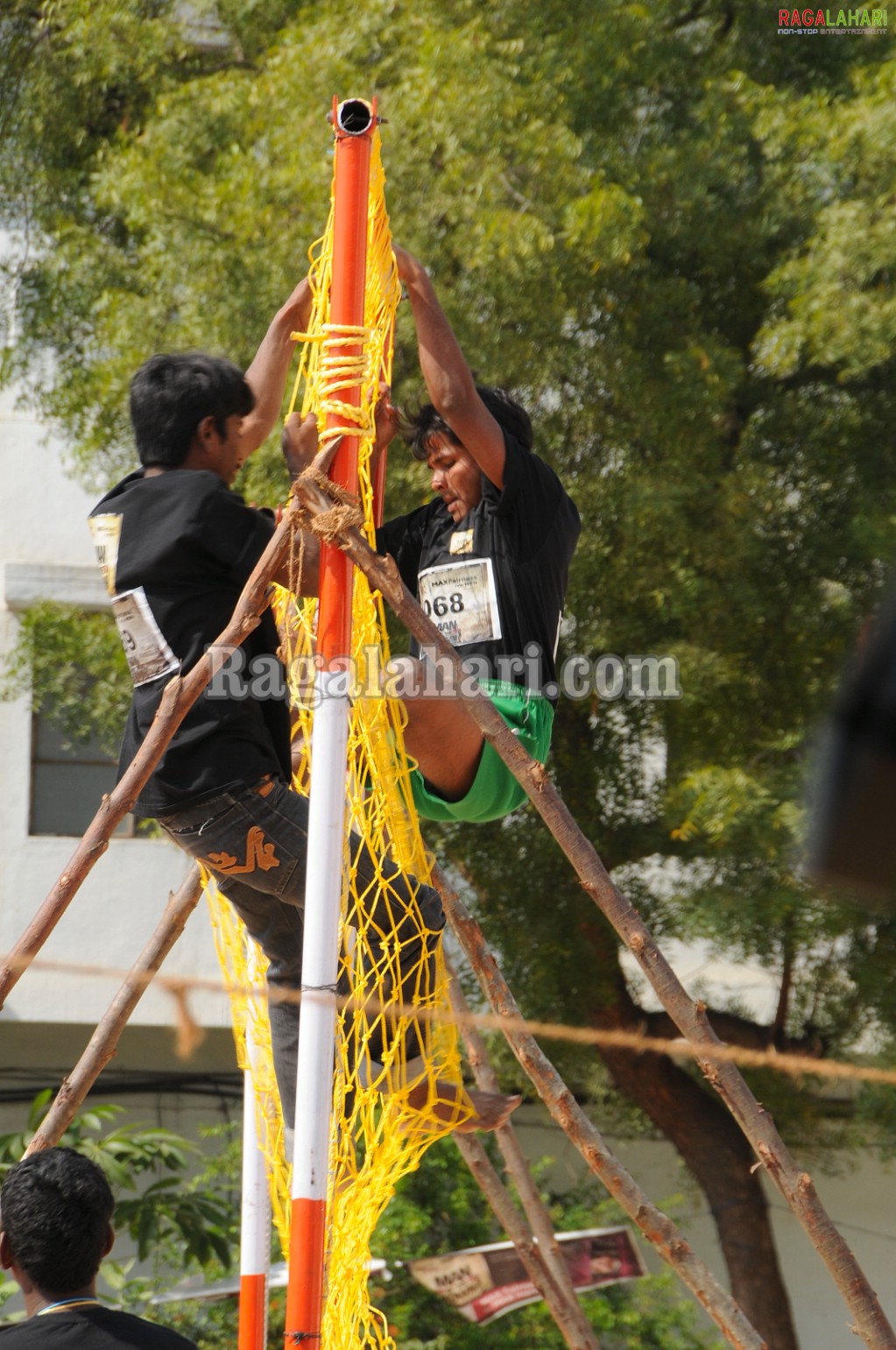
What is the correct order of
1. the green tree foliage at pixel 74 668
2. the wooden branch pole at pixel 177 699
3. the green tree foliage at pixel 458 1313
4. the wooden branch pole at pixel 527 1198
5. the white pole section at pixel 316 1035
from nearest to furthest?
the white pole section at pixel 316 1035, the wooden branch pole at pixel 177 699, the wooden branch pole at pixel 527 1198, the green tree foliage at pixel 74 668, the green tree foliage at pixel 458 1313

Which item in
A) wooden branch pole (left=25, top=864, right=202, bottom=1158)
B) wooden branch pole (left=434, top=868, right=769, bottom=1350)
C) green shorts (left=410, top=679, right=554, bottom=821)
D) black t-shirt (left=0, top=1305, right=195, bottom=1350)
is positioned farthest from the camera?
wooden branch pole (left=25, top=864, right=202, bottom=1158)

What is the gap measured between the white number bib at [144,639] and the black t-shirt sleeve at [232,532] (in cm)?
17

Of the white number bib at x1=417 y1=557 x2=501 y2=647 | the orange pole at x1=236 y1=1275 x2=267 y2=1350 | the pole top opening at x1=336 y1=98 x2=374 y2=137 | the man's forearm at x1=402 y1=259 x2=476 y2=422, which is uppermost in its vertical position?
the pole top opening at x1=336 y1=98 x2=374 y2=137

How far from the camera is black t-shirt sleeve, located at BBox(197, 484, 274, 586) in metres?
2.86

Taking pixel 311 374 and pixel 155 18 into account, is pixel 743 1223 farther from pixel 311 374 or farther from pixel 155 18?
pixel 155 18

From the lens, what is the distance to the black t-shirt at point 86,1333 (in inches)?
86.6

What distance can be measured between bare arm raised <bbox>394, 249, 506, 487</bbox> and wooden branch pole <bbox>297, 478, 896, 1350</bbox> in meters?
0.44

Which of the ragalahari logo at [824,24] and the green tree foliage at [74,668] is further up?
the ragalahari logo at [824,24]

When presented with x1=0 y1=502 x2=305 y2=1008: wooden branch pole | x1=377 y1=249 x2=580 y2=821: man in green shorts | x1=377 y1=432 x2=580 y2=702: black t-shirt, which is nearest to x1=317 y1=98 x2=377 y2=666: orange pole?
x1=0 y1=502 x2=305 y2=1008: wooden branch pole

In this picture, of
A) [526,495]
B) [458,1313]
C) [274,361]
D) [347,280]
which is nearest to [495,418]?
[526,495]

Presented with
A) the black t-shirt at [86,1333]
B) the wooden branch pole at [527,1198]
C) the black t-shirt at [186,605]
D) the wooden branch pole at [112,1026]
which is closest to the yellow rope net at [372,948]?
the black t-shirt at [186,605]

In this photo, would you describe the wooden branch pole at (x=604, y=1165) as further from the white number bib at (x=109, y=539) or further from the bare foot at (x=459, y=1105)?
the white number bib at (x=109, y=539)

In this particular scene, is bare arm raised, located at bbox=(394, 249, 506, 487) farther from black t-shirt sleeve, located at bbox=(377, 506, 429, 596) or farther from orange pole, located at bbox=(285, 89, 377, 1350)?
black t-shirt sleeve, located at bbox=(377, 506, 429, 596)

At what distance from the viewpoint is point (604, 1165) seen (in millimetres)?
3484
